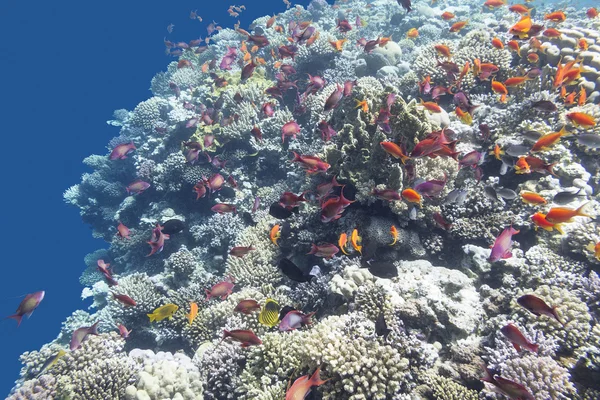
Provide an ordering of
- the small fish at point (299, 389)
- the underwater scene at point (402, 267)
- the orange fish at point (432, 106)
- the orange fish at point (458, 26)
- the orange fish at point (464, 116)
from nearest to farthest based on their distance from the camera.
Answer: the small fish at point (299, 389)
the underwater scene at point (402, 267)
the orange fish at point (432, 106)
the orange fish at point (464, 116)
the orange fish at point (458, 26)

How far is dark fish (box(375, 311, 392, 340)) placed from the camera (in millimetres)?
3914

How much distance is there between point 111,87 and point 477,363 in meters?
97.1

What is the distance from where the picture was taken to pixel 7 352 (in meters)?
47.2

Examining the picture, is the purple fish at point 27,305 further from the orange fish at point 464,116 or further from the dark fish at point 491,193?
the orange fish at point 464,116

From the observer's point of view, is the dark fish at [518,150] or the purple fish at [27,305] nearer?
the purple fish at [27,305]

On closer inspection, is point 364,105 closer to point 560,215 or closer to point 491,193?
point 491,193

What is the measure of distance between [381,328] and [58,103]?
99064mm

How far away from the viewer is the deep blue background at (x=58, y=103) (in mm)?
54000

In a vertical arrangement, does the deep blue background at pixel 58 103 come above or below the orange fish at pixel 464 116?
above

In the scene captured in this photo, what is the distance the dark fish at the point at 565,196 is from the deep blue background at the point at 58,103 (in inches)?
2283

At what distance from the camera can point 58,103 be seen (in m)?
75.6

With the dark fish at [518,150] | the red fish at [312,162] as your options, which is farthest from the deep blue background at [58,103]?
the dark fish at [518,150]

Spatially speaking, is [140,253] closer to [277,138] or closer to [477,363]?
[277,138]

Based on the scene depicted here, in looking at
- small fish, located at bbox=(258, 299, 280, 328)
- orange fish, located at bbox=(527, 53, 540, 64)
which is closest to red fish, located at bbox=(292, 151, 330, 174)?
small fish, located at bbox=(258, 299, 280, 328)
